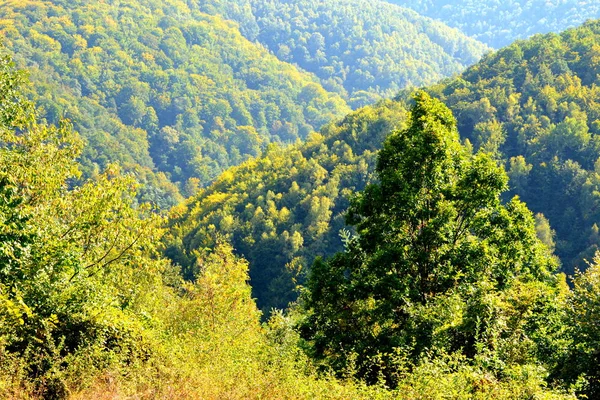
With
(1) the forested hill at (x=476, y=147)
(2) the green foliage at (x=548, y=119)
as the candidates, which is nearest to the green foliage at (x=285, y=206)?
(1) the forested hill at (x=476, y=147)

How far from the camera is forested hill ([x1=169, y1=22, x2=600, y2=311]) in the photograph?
10106cm

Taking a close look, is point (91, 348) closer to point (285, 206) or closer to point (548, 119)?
point (285, 206)

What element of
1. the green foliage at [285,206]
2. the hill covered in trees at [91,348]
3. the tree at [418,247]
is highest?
the green foliage at [285,206]

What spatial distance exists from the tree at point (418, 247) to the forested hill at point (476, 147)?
78.7 m

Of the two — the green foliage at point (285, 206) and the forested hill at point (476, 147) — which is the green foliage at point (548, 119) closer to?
the forested hill at point (476, 147)

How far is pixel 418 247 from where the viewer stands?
52.2 feet

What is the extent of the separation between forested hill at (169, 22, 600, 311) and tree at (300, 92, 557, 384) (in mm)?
78666

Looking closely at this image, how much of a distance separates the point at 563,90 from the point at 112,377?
130053 mm

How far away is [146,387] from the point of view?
427 inches

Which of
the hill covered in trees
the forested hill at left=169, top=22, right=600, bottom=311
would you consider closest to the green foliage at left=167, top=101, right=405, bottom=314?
the forested hill at left=169, top=22, right=600, bottom=311

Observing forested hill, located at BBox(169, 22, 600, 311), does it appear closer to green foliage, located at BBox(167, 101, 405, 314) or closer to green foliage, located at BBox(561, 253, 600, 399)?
green foliage, located at BBox(167, 101, 405, 314)

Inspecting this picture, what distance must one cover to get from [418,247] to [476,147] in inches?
4359

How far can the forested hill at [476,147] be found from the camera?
332ft

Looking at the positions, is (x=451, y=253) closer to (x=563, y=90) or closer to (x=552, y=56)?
(x=563, y=90)
